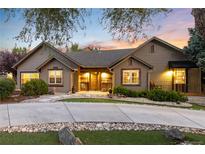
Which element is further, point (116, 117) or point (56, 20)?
point (116, 117)

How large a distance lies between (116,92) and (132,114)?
0.40m

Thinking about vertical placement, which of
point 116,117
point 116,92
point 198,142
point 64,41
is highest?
point 64,41

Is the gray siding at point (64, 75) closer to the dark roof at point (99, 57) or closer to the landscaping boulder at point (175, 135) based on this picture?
the dark roof at point (99, 57)

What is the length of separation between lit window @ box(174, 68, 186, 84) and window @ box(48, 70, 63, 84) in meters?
1.73

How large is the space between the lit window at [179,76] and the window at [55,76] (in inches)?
67.9

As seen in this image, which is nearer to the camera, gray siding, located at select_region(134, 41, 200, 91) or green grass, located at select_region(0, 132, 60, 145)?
green grass, located at select_region(0, 132, 60, 145)

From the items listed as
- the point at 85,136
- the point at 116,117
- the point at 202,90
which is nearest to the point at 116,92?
the point at 116,117

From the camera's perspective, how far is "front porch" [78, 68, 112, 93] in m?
5.31

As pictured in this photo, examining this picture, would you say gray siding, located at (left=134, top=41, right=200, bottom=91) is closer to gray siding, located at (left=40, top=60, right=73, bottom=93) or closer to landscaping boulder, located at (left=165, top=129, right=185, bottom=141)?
landscaping boulder, located at (left=165, top=129, right=185, bottom=141)

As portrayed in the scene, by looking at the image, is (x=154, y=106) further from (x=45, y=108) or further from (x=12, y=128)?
(x=12, y=128)

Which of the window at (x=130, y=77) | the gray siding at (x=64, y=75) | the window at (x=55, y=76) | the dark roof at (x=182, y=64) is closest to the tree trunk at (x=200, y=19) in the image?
the dark roof at (x=182, y=64)

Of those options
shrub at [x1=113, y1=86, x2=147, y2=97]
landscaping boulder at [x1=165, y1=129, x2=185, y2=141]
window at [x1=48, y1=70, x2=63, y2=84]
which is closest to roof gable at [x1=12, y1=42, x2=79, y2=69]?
window at [x1=48, y1=70, x2=63, y2=84]

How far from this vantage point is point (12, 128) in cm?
496

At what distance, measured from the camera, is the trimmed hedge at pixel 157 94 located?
5277 mm
